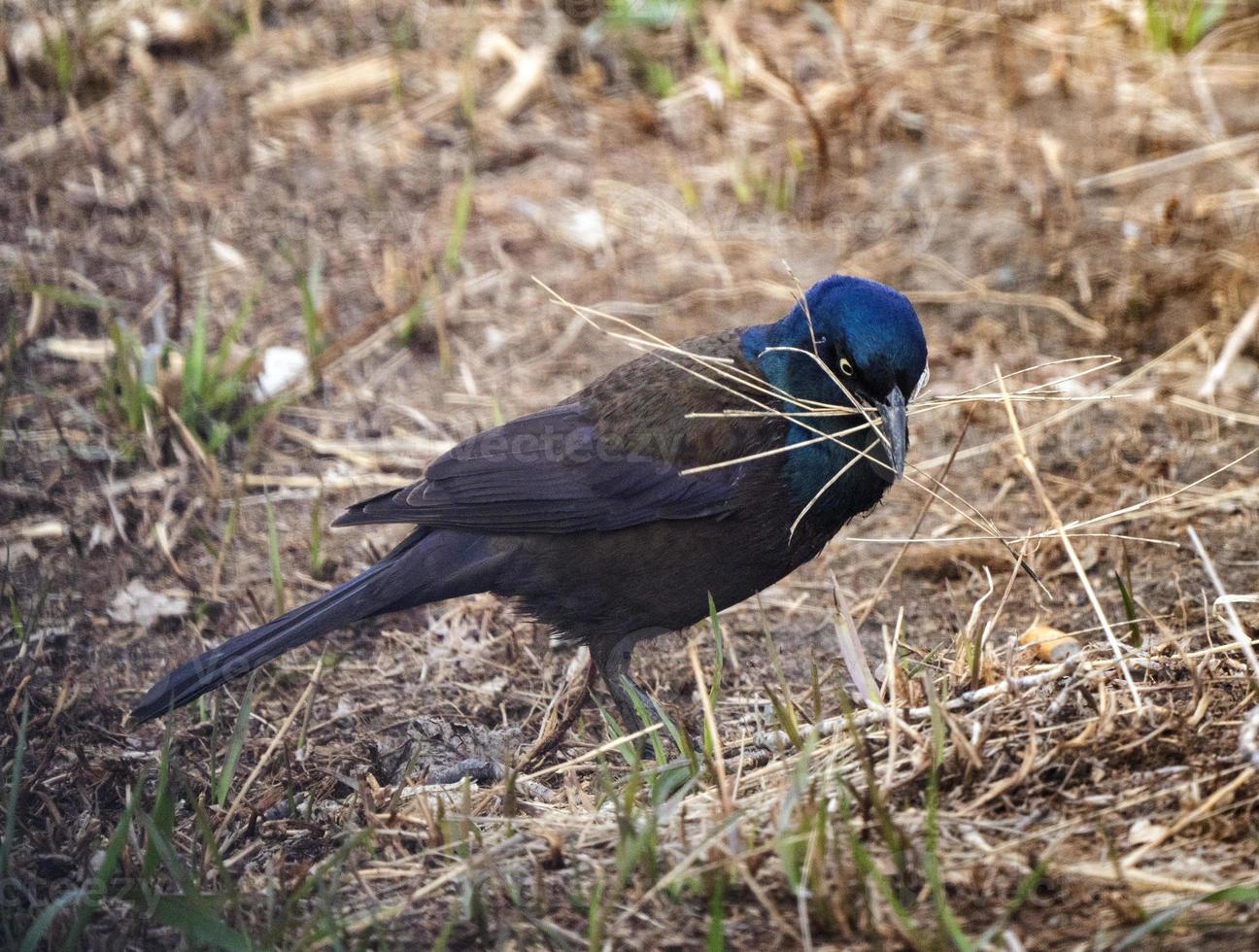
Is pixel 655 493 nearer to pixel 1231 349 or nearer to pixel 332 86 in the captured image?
pixel 1231 349

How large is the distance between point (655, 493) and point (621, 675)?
50 centimetres

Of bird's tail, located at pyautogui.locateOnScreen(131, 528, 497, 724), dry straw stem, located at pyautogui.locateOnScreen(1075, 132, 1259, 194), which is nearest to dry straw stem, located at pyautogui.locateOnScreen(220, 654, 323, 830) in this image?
bird's tail, located at pyautogui.locateOnScreen(131, 528, 497, 724)

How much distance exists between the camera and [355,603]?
3.70m

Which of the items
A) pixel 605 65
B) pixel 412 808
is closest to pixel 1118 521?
pixel 412 808

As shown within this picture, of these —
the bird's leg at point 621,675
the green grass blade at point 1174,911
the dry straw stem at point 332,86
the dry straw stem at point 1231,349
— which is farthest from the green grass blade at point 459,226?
the green grass blade at point 1174,911

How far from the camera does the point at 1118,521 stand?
4344 mm

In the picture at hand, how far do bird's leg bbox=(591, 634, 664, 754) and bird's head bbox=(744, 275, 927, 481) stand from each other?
82cm

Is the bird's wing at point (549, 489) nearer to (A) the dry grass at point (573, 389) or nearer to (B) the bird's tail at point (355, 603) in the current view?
(B) the bird's tail at point (355, 603)

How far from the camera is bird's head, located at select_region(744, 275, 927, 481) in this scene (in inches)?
135

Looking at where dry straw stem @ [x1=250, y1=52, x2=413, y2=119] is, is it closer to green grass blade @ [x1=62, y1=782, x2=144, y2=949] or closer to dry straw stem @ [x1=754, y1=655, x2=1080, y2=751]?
green grass blade @ [x1=62, y1=782, x2=144, y2=949]

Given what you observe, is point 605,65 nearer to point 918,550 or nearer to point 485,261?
point 485,261

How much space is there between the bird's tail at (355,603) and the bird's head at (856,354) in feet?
3.19

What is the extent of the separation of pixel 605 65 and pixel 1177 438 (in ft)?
11.2

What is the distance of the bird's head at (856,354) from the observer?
3.42 meters
